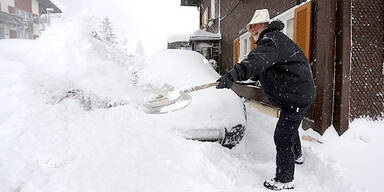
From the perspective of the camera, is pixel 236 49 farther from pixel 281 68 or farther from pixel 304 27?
pixel 281 68

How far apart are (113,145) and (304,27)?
3672mm

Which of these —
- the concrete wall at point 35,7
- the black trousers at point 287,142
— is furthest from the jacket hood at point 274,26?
the concrete wall at point 35,7

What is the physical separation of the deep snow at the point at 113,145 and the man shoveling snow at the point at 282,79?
0.37m

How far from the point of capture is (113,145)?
300 cm

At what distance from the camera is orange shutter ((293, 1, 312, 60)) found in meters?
4.10

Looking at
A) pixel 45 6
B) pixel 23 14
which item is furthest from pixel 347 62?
pixel 45 6

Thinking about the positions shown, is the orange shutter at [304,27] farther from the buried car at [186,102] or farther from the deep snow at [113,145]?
the buried car at [186,102]

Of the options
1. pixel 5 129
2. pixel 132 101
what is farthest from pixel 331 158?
pixel 5 129

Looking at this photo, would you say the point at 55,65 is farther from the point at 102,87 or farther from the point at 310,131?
the point at 310,131

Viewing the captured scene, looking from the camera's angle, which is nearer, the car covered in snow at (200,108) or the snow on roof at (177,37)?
the car covered in snow at (200,108)

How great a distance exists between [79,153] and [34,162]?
0.46 meters

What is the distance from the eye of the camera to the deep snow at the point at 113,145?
2473 millimetres

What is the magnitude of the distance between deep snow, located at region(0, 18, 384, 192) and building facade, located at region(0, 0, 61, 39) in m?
21.2

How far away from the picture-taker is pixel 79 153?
2934 millimetres
